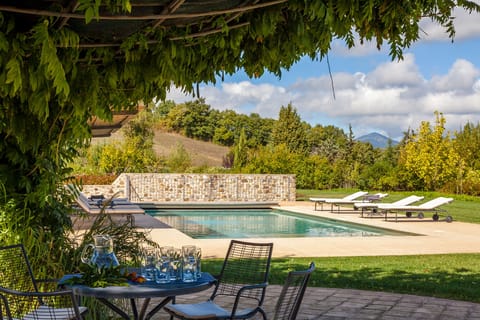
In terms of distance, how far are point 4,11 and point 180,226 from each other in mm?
15760

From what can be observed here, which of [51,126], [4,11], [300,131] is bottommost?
[51,126]

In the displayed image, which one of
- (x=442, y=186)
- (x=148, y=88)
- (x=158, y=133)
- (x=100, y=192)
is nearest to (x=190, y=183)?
(x=100, y=192)

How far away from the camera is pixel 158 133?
5569cm

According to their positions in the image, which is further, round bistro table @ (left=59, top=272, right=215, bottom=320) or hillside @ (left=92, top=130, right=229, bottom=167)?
hillside @ (left=92, top=130, right=229, bottom=167)

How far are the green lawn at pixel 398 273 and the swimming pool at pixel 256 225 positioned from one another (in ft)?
17.1

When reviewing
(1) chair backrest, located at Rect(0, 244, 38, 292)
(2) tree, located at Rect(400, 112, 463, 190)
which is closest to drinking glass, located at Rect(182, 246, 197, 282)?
(1) chair backrest, located at Rect(0, 244, 38, 292)

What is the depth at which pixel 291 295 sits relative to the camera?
11.9 feet

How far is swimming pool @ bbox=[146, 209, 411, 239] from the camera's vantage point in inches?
637

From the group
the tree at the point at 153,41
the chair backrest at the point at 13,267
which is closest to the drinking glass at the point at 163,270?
the tree at the point at 153,41

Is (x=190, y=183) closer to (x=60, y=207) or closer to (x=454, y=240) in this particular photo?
(x=454, y=240)

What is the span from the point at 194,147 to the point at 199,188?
2679cm

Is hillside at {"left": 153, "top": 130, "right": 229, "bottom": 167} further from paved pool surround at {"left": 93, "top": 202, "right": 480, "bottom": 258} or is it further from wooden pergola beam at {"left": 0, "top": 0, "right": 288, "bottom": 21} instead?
wooden pergola beam at {"left": 0, "top": 0, "right": 288, "bottom": 21}

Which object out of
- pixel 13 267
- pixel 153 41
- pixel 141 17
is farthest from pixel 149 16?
pixel 13 267

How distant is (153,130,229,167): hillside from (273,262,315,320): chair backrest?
4361cm
